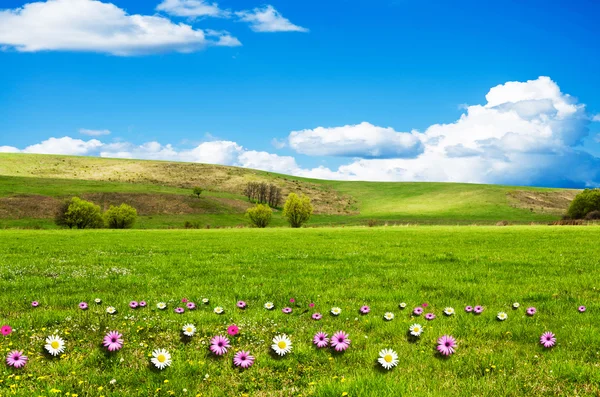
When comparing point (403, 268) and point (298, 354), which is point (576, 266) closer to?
point (403, 268)

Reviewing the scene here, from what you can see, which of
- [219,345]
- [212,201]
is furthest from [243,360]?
[212,201]

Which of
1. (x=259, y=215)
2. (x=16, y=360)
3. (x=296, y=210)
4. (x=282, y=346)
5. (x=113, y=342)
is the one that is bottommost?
(x=259, y=215)

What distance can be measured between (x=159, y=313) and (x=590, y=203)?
13145cm

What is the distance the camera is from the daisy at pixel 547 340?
26.0 feet

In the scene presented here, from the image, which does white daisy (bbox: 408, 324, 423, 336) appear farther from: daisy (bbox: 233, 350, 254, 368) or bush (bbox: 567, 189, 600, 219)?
bush (bbox: 567, 189, 600, 219)

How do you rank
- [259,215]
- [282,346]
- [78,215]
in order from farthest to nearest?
[259,215]
[78,215]
[282,346]

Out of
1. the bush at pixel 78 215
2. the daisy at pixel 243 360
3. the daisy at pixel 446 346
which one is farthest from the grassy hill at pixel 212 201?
the daisy at pixel 446 346

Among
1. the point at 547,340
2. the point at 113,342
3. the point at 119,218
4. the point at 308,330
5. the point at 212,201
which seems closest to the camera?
the point at 113,342

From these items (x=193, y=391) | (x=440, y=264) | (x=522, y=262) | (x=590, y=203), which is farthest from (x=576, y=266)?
(x=590, y=203)

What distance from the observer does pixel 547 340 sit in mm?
8062

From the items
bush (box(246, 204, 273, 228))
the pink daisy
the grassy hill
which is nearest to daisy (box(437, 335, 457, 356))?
the pink daisy

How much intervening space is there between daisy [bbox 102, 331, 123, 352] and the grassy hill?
319 feet

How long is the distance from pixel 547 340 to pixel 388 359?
10.4ft

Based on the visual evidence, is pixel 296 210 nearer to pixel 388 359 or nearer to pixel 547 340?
pixel 547 340
